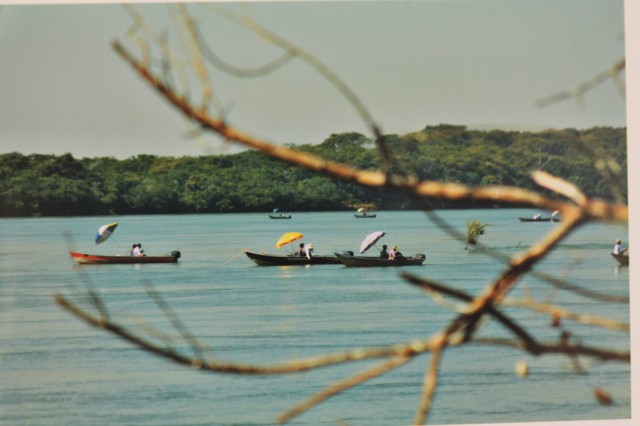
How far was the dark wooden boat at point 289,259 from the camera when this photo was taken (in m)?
16.7

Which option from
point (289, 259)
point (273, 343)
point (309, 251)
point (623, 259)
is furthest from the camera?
point (309, 251)

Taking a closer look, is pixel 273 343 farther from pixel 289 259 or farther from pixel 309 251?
pixel 309 251

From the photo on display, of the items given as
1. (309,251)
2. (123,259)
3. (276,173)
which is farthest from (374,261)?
(276,173)

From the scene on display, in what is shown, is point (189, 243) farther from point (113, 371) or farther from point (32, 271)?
point (113, 371)

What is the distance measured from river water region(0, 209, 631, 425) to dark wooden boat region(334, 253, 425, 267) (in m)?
0.18

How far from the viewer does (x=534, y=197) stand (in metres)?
0.66

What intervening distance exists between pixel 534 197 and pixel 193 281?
14865mm

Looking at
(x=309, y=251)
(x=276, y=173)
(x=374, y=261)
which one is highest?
(x=276, y=173)

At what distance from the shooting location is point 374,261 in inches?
633

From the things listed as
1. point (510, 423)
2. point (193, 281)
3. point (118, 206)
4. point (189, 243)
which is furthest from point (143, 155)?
point (189, 243)

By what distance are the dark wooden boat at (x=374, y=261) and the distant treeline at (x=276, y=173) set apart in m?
1.51

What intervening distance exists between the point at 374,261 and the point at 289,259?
1469 millimetres

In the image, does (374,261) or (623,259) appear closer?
(623,259)

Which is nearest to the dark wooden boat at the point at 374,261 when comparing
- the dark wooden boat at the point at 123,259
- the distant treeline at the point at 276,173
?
the distant treeline at the point at 276,173
